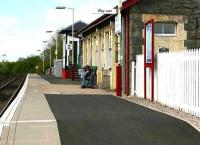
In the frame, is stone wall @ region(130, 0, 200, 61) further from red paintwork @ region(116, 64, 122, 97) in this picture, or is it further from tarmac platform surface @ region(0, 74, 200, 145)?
tarmac platform surface @ region(0, 74, 200, 145)

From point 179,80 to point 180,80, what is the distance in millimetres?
110

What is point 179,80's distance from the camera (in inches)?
683

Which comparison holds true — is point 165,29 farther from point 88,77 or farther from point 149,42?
point 88,77

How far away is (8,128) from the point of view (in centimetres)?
1260

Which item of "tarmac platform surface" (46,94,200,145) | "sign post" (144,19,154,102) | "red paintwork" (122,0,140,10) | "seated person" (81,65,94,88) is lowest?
"tarmac platform surface" (46,94,200,145)

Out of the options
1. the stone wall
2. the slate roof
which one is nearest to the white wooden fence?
the stone wall

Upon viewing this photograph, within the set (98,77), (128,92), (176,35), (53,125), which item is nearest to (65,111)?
(53,125)

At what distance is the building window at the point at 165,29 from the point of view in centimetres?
2608

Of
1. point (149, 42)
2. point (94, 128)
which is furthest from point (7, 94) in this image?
point (94, 128)

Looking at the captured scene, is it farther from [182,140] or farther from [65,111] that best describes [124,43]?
[182,140]

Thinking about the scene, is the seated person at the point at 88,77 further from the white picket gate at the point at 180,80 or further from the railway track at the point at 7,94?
the white picket gate at the point at 180,80

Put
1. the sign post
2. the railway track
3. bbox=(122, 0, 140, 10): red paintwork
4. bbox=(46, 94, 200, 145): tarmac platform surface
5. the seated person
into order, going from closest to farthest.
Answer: bbox=(46, 94, 200, 145): tarmac platform surface → the sign post → the railway track → bbox=(122, 0, 140, 10): red paintwork → the seated person

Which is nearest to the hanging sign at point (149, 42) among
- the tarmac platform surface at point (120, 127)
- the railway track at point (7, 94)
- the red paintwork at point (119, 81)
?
the red paintwork at point (119, 81)

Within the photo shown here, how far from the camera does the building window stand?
2608cm
